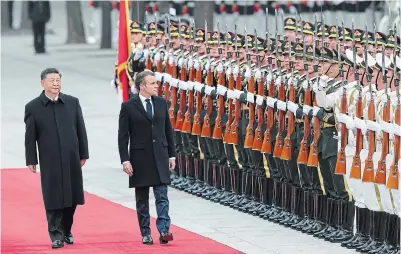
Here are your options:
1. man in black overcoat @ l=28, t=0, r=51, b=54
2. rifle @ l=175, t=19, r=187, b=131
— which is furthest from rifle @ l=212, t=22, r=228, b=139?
man in black overcoat @ l=28, t=0, r=51, b=54

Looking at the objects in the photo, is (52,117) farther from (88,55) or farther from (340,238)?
(88,55)

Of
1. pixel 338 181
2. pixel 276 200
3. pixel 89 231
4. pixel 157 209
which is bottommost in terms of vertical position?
pixel 89 231

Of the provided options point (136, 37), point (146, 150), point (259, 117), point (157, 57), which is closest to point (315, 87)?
point (259, 117)

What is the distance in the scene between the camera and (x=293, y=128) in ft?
47.4

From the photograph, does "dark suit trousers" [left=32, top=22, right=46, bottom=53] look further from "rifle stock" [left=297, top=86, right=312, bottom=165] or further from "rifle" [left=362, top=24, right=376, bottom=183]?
"rifle" [left=362, top=24, right=376, bottom=183]

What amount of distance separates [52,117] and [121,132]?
0.59 m

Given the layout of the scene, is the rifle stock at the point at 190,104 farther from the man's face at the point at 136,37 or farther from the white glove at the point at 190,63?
the man's face at the point at 136,37

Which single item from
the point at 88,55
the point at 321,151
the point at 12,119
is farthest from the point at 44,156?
the point at 88,55

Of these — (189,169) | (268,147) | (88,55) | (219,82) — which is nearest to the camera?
(268,147)

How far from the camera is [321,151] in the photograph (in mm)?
13805

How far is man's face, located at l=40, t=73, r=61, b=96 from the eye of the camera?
43.3 ft

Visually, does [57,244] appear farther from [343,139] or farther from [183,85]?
[183,85]

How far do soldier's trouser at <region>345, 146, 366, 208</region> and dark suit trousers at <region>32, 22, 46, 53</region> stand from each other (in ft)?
83.3

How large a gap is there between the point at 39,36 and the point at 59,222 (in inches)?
992
